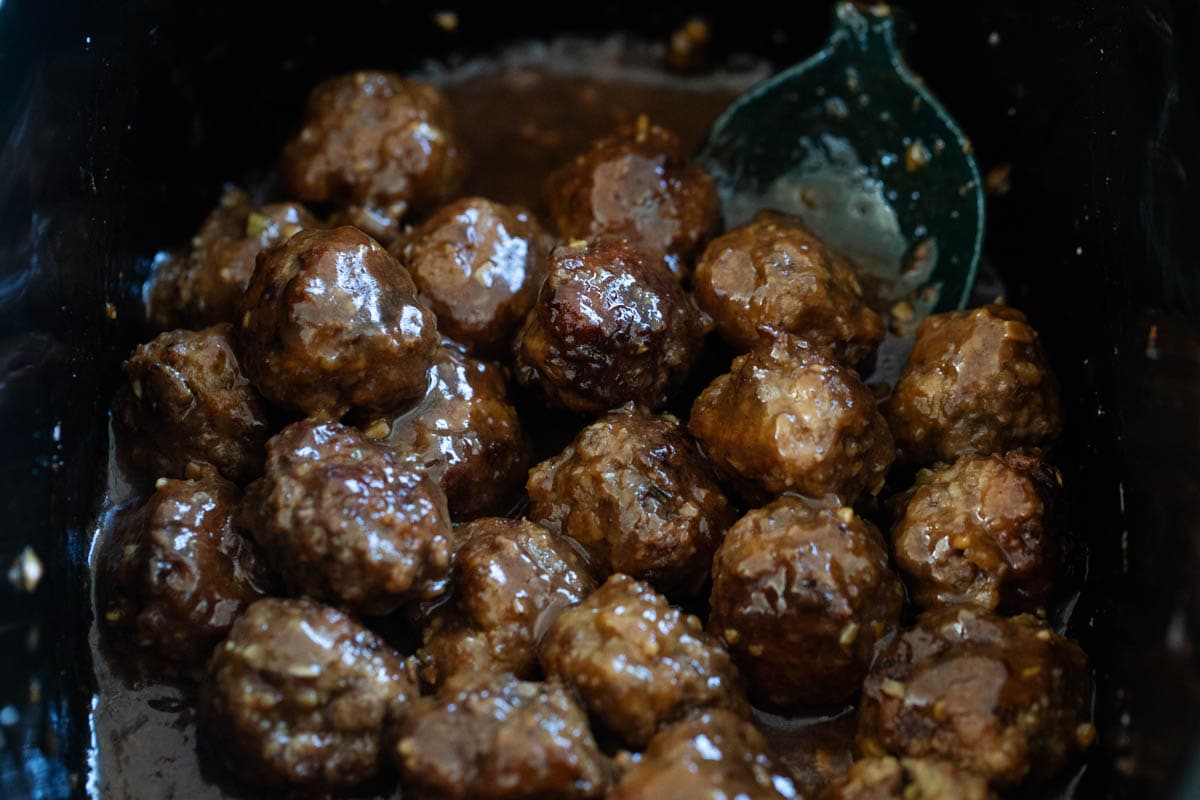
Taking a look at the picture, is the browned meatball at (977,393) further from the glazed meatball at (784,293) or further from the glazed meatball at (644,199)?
the glazed meatball at (644,199)

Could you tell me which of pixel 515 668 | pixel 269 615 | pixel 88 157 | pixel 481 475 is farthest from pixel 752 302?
pixel 88 157

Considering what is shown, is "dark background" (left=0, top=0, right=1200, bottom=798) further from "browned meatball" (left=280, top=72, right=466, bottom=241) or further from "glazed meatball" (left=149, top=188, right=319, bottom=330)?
"browned meatball" (left=280, top=72, right=466, bottom=241)

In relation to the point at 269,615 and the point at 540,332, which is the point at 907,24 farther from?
the point at 269,615

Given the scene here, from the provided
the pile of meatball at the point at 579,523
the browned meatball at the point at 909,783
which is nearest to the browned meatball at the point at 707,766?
the pile of meatball at the point at 579,523

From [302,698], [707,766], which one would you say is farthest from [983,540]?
[302,698]

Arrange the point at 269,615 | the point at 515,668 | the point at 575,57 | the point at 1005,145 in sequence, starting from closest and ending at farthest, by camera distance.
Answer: the point at 269,615 → the point at 515,668 → the point at 1005,145 → the point at 575,57
